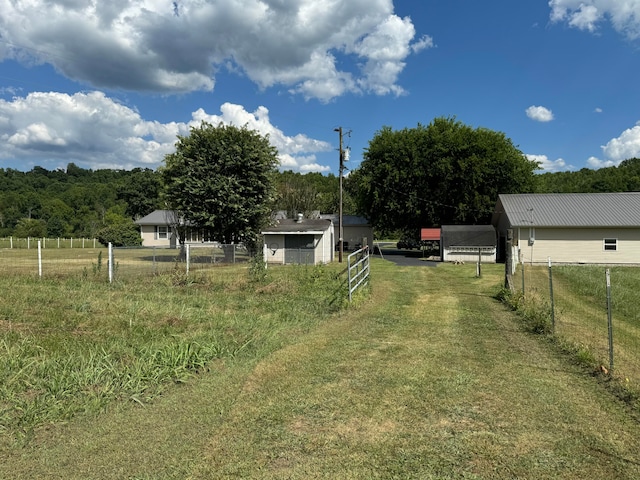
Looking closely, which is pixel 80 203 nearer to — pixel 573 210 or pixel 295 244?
pixel 295 244

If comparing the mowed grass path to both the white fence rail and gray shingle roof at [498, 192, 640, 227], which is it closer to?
the white fence rail

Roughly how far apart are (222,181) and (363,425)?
21.0 m

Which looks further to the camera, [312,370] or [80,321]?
[80,321]

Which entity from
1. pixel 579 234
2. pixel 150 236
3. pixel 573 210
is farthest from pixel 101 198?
pixel 579 234

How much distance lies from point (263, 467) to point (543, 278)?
1827cm

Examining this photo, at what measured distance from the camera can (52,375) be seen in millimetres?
4980

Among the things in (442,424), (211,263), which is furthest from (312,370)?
(211,263)

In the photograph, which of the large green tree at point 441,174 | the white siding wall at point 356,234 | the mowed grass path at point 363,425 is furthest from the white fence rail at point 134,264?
the white siding wall at point 356,234

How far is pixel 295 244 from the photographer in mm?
26141

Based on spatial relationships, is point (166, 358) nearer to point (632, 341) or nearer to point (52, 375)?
point (52, 375)

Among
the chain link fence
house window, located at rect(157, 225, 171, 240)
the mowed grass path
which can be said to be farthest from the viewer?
house window, located at rect(157, 225, 171, 240)

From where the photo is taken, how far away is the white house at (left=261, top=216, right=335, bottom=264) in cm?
2577

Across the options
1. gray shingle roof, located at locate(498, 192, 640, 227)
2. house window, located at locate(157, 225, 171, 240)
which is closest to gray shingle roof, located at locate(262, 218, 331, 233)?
gray shingle roof, located at locate(498, 192, 640, 227)

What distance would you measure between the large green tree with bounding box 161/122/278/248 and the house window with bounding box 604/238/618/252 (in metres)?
20.6
